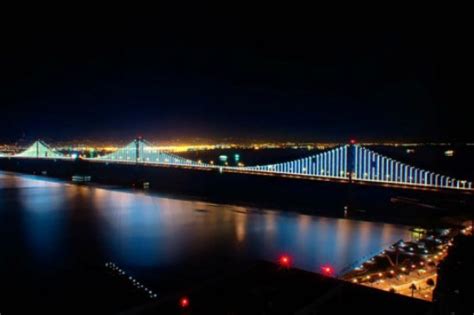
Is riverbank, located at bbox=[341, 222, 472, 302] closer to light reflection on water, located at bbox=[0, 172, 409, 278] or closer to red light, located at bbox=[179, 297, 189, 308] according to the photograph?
light reflection on water, located at bbox=[0, 172, 409, 278]

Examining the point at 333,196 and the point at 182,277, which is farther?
the point at 333,196

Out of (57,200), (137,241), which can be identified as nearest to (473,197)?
(137,241)

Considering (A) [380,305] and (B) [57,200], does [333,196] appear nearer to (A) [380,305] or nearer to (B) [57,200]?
(B) [57,200]

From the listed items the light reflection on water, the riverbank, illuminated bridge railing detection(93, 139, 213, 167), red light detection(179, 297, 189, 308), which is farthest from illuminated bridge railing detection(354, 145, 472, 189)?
illuminated bridge railing detection(93, 139, 213, 167)

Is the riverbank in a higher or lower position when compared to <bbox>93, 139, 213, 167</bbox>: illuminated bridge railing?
lower

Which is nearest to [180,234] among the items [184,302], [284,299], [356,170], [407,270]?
[407,270]

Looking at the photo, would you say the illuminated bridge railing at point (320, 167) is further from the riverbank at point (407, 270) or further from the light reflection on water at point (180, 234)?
the riverbank at point (407, 270)

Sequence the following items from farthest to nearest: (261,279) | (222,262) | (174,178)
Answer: (174,178), (222,262), (261,279)

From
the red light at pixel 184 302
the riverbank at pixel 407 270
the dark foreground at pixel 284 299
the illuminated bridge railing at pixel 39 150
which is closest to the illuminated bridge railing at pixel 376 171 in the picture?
the riverbank at pixel 407 270
